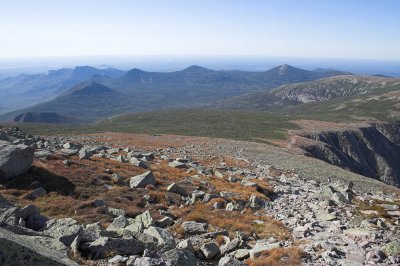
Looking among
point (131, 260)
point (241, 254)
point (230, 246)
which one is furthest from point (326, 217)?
point (131, 260)

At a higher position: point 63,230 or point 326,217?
point 63,230

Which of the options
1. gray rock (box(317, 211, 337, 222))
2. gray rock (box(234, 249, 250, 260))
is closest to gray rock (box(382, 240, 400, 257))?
gray rock (box(317, 211, 337, 222))

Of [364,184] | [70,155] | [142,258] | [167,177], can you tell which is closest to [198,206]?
[167,177]

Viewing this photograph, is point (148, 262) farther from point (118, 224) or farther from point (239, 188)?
point (239, 188)

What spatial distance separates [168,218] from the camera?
791 inches

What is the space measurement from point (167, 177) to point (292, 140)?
6380 centimetres

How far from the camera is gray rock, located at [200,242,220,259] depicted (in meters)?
15.1

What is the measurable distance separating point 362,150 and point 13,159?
331ft

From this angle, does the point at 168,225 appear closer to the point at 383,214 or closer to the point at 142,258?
the point at 142,258

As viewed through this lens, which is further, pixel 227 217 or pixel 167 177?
pixel 167 177

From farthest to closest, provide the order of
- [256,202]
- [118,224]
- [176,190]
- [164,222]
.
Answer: [176,190]
[256,202]
[164,222]
[118,224]

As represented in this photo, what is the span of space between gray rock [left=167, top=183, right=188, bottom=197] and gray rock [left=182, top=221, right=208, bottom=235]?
783 cm

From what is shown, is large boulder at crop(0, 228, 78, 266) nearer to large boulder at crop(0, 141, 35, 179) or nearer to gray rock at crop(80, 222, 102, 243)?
gray rock at crop(80, 222, 102, 243)

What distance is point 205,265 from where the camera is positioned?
46.3ft
